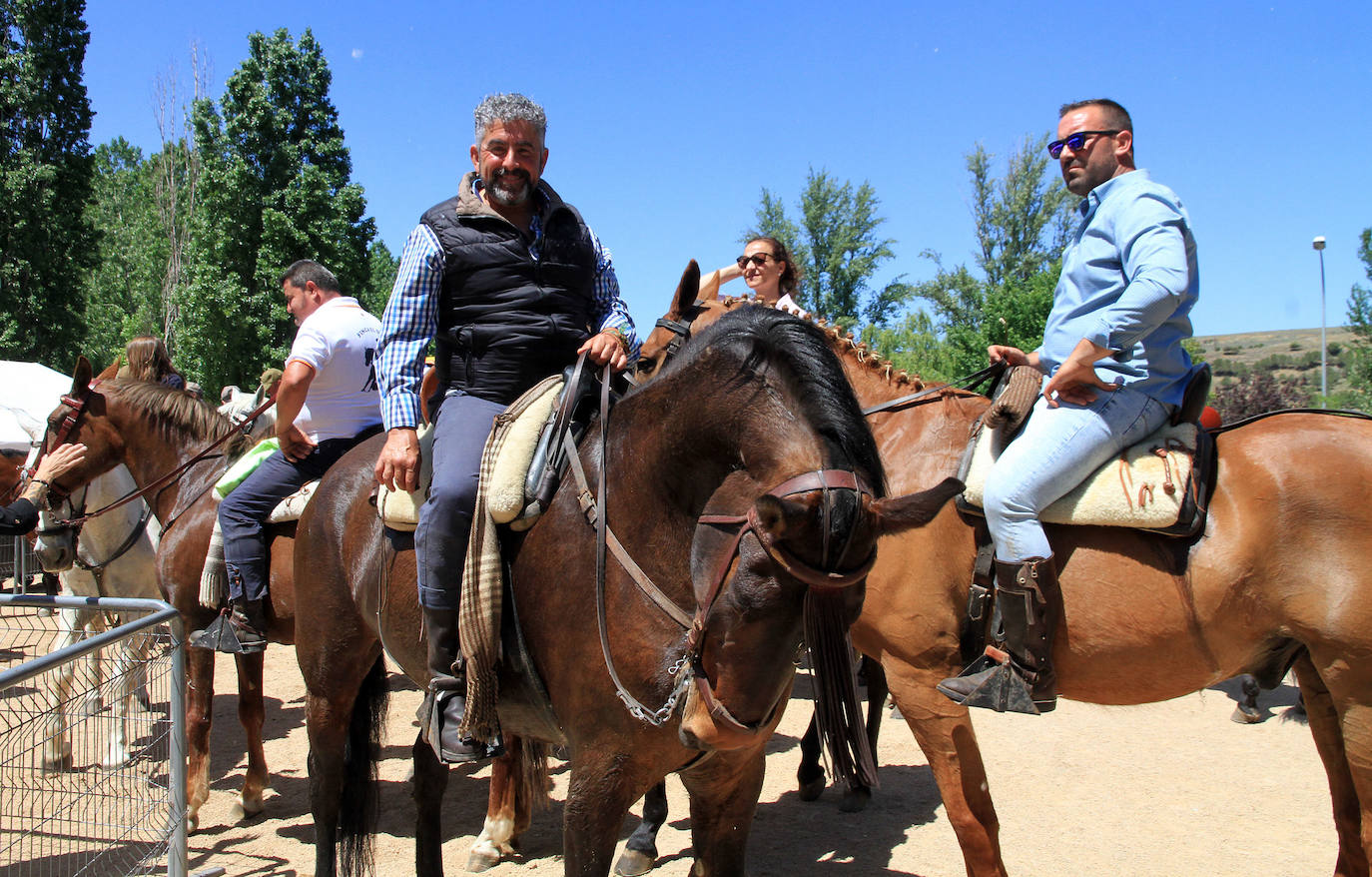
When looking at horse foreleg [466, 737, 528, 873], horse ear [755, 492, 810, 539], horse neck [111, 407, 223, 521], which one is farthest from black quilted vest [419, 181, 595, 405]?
horse neck [111, 407, 223, 521]

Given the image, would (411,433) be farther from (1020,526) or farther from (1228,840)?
(1228,840)

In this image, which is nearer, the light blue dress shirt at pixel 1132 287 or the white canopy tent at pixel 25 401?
the light blue dress shirt at pixel 1132 287

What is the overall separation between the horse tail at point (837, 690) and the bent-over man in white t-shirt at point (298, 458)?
11.0 ft

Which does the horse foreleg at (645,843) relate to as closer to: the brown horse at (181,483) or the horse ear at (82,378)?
the brown horse at (181,483)

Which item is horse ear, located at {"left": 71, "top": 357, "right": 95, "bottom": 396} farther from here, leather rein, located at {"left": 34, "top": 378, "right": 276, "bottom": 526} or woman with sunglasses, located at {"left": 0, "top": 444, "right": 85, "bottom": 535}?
woman with sunglasses, located at {"left": 0, "top": 444, "right": 85, "bottom": 535}

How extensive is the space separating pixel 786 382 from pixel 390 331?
152 centimetres

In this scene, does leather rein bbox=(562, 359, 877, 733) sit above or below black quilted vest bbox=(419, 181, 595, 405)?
below

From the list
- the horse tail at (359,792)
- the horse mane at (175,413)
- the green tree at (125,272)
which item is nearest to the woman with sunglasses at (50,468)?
the horse mane at (175,413)

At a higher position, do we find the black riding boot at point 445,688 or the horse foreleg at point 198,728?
the black riding boot at point 445,688

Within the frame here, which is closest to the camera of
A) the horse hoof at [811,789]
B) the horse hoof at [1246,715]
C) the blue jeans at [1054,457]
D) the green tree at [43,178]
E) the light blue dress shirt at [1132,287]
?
the light blue dress shirt at [1132,287]

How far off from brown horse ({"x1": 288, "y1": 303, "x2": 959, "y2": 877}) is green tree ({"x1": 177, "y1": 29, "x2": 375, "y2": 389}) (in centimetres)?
2350

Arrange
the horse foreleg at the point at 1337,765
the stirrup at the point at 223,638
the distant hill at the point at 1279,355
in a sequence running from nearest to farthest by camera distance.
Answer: the horse foreleg at the point at 1337,765, the stirrup at the point at 223,638, the distant hill at the point at 1279,355

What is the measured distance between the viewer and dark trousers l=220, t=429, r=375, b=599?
4785mm

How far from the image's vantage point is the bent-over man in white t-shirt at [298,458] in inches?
181
